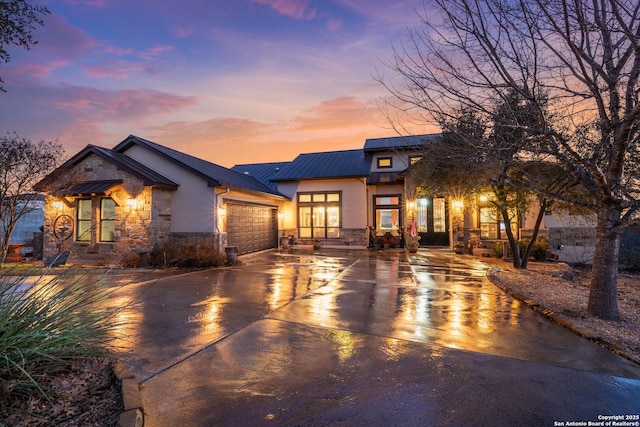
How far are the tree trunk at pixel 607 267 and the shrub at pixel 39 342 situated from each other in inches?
278

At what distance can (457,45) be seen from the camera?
4.48 metres

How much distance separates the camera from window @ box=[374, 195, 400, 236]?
18.5 metres

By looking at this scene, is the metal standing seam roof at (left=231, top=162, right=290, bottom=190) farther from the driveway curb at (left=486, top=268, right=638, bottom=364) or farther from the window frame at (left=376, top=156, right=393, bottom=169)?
the driveway curb at (left=486, top=268, right=638, bottom=364)

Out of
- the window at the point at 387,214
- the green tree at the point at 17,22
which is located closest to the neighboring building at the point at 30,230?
the green tree at the point at 17,22

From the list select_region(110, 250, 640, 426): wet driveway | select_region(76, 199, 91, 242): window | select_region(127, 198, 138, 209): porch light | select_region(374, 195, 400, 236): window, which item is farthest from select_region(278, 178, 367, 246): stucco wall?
select_region(110, 250, 640, 426): wet driveway

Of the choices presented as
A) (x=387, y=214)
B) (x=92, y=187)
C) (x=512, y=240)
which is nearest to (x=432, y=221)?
(x=387, y=214)

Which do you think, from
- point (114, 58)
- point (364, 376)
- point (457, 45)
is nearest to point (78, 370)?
point (364, 376)

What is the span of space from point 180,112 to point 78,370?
1363 centimetres

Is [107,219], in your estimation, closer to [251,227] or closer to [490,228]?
[251,227]

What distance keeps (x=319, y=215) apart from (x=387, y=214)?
429cm

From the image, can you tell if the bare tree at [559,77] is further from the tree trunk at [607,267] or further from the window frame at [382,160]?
the window frame at [382,160]

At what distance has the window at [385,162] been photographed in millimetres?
19078

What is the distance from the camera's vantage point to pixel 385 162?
63.0ft

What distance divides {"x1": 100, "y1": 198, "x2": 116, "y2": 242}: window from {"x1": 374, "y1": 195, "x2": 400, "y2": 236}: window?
13.9 meters
